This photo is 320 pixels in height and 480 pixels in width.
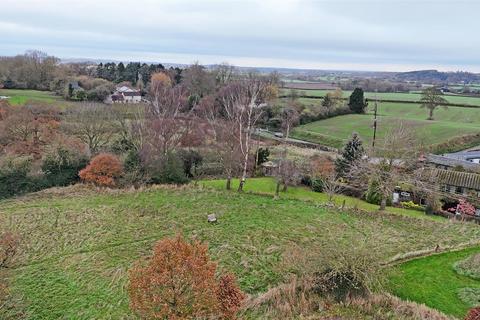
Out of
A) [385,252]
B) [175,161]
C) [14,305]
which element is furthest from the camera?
[175,161]

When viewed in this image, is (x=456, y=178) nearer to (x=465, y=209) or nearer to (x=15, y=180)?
(x=465, y=209)

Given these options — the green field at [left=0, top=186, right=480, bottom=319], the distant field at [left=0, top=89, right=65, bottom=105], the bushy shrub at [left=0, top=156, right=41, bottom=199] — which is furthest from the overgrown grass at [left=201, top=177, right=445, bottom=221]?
the distant field at [left=0, top=89, right=65, bottom=105]

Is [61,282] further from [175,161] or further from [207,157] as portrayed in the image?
[207,157]

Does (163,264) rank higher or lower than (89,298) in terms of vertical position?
higher

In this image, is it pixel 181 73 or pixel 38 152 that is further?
pixel 181 73

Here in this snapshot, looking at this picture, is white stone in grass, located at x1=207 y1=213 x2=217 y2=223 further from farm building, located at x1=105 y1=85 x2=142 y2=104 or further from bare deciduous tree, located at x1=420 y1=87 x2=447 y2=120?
bare deciduous tree, located at x1=420 y1=87 x2=447 y2=120

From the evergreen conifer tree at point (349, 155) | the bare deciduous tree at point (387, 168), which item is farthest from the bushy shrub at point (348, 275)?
the evergreen conifer tree at point (349, 155)

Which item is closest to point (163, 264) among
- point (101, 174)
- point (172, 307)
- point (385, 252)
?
point (172, 307)
